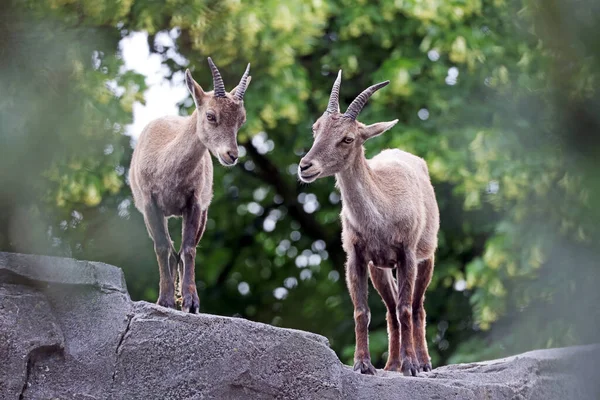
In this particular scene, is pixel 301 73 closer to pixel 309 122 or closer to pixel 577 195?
pixel 309 122

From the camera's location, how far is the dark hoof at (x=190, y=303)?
23.0 feet

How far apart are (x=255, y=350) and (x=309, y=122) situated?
29.2 ft

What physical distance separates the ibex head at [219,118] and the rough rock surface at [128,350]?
130 cm

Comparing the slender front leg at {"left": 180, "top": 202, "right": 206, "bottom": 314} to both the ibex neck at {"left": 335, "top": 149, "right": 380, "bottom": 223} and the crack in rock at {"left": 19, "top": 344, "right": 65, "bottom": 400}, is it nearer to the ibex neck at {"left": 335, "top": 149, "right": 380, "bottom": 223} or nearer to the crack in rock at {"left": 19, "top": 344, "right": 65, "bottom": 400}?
the crack in rock at {"left": 19, "top": 344, "right": 65, "bottom": 400}

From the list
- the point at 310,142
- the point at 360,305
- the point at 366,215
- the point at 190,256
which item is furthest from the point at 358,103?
the point at 310,142

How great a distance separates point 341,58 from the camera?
15.1 meters

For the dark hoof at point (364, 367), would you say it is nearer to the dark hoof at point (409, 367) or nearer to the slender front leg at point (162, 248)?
the dark hoof at point (409, 367)

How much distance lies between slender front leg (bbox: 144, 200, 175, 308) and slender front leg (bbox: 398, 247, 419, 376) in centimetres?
196

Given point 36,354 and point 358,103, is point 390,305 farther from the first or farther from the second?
point 36,354

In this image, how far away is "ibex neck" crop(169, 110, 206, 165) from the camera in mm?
7625

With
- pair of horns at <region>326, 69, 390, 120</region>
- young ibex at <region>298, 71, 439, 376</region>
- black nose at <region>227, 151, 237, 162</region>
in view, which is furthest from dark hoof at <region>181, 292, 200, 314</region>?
pair of horns at <region>326, 69, 390, 120</region>

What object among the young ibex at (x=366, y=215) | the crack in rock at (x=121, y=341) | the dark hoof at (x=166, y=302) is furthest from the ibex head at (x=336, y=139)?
the crack in rock at (x=121, y=341)

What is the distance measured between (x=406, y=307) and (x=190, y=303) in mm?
1898

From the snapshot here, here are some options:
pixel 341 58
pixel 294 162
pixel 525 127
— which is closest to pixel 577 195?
pixel 525 127
